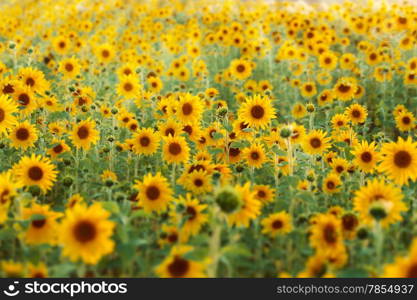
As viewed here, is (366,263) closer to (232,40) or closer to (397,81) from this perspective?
(397,81)

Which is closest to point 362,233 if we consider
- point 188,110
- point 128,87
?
point 188,110

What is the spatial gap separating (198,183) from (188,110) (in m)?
1.40

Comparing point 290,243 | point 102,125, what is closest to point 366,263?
point 290,243

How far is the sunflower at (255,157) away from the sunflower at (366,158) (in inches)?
30.9

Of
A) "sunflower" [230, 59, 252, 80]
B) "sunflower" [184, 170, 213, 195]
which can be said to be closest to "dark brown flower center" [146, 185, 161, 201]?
"sunflower" [184, 170, 213, 195]

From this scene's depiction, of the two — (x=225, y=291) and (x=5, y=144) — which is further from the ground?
(x=5, y=144)

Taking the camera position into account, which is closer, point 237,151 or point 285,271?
point 285,271

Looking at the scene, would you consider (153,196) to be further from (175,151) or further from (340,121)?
(340,121)

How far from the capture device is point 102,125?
17.3ft

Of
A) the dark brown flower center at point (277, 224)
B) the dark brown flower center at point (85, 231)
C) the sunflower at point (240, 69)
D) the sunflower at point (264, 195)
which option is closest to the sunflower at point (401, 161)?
the sunflower at point (264, 195)

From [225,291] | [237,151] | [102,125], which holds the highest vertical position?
[102,125]

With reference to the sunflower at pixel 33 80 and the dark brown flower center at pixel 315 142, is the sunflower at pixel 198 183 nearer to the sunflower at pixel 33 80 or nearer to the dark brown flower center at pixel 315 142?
the dark brown flower center at pixel 315 142

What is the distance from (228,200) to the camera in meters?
2.49

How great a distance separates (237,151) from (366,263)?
71.8 inches
